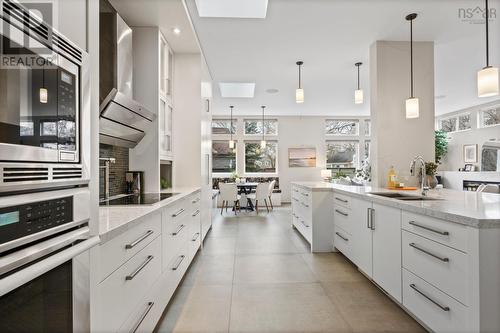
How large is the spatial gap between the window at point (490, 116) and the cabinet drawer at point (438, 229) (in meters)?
7.46

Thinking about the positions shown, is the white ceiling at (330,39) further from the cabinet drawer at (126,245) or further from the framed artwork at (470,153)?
the framed artwork at (470,153)

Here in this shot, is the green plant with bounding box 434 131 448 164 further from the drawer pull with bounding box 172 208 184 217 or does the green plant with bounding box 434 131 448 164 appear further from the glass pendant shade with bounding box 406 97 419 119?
the drawer pull with bounding box 172 208 184 217

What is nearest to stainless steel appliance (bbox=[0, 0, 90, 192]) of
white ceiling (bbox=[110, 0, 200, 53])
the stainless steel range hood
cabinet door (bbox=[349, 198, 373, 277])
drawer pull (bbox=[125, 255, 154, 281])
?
drawer pull (bbox=[125, 255, 154, 281])

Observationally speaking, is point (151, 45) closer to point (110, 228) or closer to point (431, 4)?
point (110, 228)

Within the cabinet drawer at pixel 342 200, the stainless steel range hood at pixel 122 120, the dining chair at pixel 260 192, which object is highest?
the stainless steel range hood at pixel 122 120

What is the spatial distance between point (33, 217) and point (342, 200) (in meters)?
2.98

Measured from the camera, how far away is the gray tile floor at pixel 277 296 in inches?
74.7

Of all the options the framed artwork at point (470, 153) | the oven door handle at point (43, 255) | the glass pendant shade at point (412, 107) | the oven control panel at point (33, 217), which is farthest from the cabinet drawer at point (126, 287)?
the framed artwork at point (470, 153)

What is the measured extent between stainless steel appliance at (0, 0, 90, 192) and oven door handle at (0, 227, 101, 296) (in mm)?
167

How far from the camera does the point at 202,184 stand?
13.0 ft

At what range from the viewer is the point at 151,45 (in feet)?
10.1

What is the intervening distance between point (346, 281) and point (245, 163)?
6832 millimetres

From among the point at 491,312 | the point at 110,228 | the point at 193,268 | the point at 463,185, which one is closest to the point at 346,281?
the point at 491,312

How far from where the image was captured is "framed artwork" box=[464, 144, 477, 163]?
766cm
